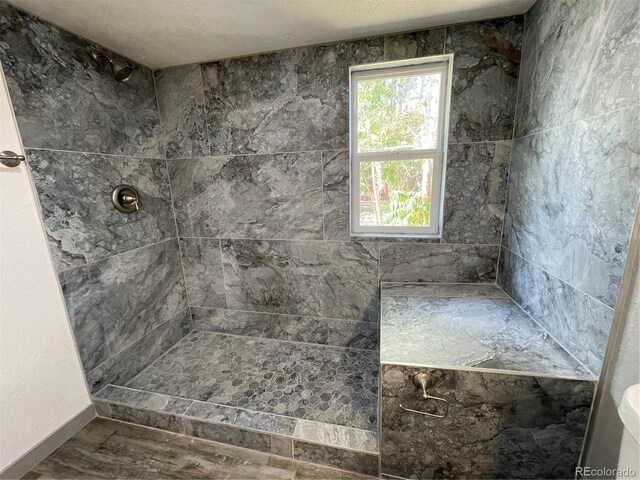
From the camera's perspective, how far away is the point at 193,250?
2086 millimetres

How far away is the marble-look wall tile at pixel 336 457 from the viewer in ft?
3.83

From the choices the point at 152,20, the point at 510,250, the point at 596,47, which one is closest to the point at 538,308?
the point at 510,250

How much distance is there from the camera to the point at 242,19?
1304mm

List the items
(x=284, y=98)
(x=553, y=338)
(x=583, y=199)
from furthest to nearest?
(x=284, y=98) → (x=553, y=338) → (x=583, y=199)

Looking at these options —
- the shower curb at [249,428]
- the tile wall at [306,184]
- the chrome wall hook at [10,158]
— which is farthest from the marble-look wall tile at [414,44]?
the shower curb at [249,428]

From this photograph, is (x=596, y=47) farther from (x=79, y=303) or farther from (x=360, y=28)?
(x=79, y=303)

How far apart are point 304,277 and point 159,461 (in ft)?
4.01

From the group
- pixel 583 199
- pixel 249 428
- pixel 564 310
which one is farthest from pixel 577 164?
pixel 249 428

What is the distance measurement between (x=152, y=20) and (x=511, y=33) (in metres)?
1.84

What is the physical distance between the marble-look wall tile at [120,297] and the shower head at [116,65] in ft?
3.47

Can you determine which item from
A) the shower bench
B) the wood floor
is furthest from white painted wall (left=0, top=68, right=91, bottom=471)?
the shower bench

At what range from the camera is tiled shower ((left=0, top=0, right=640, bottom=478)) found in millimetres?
979

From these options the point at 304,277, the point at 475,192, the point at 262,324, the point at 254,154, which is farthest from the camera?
the point at 262,324

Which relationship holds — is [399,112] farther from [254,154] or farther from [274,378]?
[274,378]
